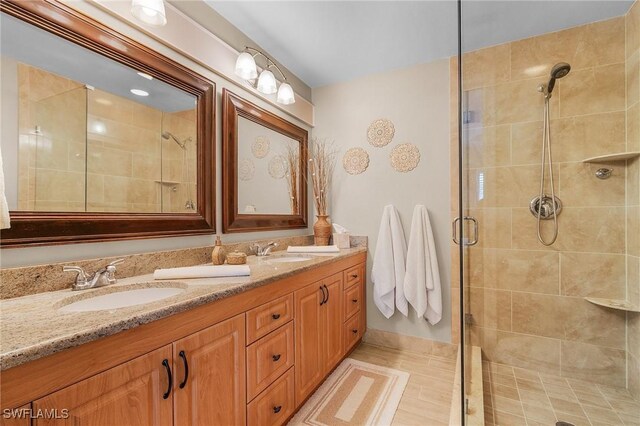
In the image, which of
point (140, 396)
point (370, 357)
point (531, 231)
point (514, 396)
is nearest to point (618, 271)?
point (531, 231)

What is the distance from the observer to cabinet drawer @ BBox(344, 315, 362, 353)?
208 cm

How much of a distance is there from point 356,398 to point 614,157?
7.04 ft

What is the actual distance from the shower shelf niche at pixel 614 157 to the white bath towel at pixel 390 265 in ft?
4.21

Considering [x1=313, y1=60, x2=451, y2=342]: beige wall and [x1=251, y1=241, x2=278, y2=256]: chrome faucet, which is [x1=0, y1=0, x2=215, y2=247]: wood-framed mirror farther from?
[x1=313, y1=60, x2=451, y2=342]: beige wall

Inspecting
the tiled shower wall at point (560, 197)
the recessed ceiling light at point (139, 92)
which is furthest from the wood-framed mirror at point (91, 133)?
the tiled shower wall at point (560, 197)

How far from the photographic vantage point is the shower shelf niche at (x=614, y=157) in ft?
5.20

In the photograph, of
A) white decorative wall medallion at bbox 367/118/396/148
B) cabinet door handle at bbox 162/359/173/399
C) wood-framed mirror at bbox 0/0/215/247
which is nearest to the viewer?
cabinet door handle at bbox 162/359/173/399

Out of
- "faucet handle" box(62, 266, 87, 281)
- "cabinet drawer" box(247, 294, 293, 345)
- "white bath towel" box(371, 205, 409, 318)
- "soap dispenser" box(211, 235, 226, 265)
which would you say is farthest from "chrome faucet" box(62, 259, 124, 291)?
"white bath towel" box(371, 205, 409, 318)

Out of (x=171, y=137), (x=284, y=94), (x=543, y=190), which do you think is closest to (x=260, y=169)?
(x=284, y=94)

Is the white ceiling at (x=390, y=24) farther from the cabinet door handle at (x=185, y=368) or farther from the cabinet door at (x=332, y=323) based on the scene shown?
the cabinet door handle at (x=185, y=368)

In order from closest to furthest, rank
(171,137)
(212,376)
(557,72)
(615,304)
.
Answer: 1. (212,376)
2. (171,137)
3. (615,304)
4. (557,72)

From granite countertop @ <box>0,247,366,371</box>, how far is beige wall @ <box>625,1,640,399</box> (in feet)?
7.13

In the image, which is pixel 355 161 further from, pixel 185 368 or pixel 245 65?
pixel 185 368

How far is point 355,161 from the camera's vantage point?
8.30 ft
